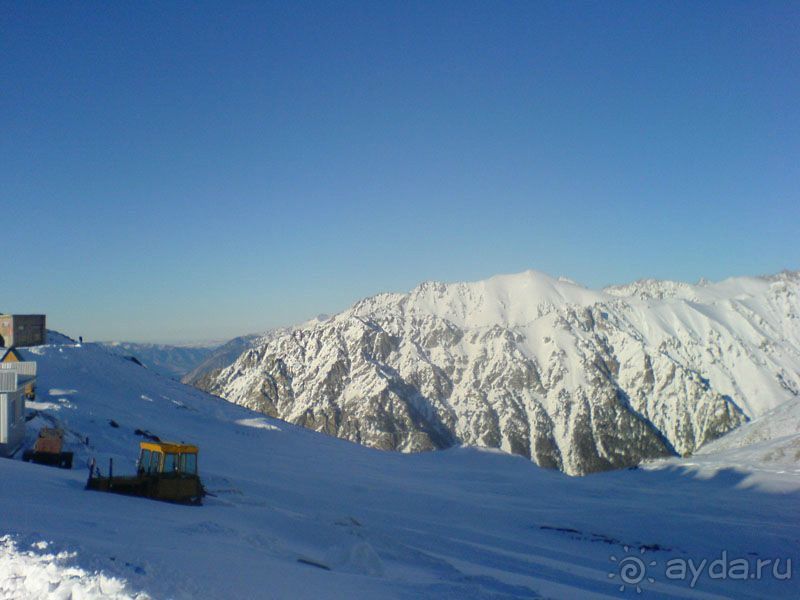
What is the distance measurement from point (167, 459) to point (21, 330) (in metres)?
47.9

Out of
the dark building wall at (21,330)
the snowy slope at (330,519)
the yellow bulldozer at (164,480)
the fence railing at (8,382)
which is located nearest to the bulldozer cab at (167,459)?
the yellow bulldozer at (164,480)

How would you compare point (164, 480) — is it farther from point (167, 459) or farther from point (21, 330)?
point (21, 330)

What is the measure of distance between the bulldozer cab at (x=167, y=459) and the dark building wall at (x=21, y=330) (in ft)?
146

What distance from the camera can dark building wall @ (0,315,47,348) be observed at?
56.4 metres

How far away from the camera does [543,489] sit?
39969 millimetres

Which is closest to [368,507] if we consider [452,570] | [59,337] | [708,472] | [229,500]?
[229,500]

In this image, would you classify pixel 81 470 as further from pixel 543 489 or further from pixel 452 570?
pixel 543 489

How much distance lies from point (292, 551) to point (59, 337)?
67.2m

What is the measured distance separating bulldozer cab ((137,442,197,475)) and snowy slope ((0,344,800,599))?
5.90ft
